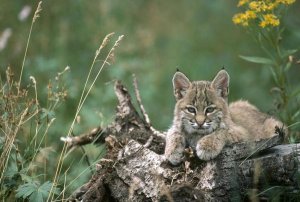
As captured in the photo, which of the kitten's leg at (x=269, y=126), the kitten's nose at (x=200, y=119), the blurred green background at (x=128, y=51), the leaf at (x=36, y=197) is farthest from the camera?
the blurred green background at (x=128, y=51)

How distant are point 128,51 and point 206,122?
156 inches

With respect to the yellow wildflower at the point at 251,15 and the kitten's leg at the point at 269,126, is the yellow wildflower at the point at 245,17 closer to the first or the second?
the yellow wildflower at the point at 251,15

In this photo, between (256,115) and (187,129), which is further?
(256,115)

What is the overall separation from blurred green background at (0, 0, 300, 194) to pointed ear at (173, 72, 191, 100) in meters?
1.68

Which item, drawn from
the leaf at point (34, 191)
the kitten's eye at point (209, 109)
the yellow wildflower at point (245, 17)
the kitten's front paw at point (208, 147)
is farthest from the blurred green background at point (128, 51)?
the kitten's front paw at point (208, 147)

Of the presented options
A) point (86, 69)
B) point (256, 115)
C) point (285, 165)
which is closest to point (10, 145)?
point (285, 165)

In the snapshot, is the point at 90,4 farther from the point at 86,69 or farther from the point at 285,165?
the point at 285,165

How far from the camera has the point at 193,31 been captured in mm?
11516

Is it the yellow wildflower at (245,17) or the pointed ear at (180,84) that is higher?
the yellow wildflower at (245,17)

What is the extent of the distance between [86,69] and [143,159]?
177 inches

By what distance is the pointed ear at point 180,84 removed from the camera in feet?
20.6

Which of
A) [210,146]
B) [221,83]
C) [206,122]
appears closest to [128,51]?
[221,83]

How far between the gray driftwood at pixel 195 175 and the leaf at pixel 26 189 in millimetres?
405

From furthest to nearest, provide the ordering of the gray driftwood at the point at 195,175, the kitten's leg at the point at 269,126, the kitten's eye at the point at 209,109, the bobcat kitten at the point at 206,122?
1. the kitten's leg at the point at 269,126
2. the kitten's eye at the point at 209,109
3. the bobcat kitten at the point at 206,122
4. the gray driftwood at the point at 195,175
